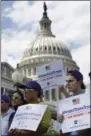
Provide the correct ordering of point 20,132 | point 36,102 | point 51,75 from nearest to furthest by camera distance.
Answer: point 20,132
point 36,102
point 51,75

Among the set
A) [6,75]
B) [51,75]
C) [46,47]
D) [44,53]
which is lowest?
[51,75]

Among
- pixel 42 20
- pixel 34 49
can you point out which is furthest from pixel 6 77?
pixel 42 20

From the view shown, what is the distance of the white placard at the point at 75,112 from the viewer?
4742mm

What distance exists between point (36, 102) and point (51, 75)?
534 millimetres

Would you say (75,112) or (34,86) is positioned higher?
(34,86)

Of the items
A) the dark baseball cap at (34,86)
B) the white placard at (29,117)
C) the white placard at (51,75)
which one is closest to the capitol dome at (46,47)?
the white placard at (51,75)

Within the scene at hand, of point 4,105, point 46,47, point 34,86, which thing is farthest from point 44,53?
point 34,86

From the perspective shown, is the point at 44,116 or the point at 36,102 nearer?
the point at 44,116

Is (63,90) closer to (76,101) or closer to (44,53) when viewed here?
(76,101)

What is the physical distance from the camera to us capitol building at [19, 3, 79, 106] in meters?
84.4

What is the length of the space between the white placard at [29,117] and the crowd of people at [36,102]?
0.13ft

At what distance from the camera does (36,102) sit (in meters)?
5.28

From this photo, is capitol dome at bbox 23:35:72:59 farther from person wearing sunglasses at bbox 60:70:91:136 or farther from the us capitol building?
person wearing sunglasses at bbox 60:70:91:136

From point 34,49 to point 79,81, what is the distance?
3286 inches
